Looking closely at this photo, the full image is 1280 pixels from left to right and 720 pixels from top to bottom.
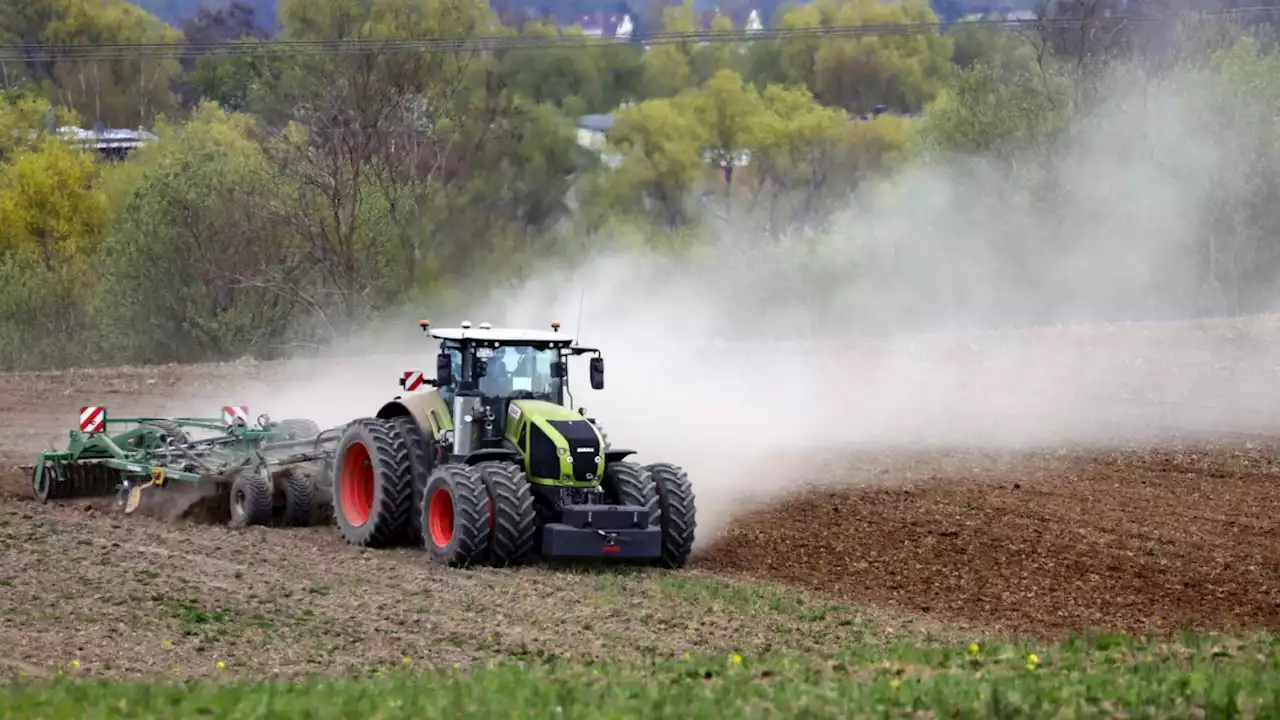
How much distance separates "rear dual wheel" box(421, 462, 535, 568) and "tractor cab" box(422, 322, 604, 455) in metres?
0.87

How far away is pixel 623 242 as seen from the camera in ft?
209

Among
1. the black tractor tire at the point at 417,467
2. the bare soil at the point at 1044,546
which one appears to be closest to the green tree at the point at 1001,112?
the bare soil at the point at 1044,546

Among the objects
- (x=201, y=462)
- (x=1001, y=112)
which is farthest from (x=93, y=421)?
(x=1001, y=112)

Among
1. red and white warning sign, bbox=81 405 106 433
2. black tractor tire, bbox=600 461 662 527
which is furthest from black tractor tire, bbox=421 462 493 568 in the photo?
red and white warning sign, bbox=81 405 106 433

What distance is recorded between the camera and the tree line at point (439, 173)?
50.5 meters

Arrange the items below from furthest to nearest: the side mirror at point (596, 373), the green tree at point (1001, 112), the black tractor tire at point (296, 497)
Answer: the green tree at point (1001, 112) < the black tractor tire at point (296, 497) < the side mirror at point (596, 373)

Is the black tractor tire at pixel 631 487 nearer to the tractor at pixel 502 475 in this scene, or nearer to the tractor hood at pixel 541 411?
the tractor at pixel 502 475

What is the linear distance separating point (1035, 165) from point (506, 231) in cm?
1754

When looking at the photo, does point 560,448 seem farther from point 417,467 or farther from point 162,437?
point 162,437

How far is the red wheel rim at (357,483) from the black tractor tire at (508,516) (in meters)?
2.70

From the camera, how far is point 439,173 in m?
55.8

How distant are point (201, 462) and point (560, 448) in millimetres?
5662

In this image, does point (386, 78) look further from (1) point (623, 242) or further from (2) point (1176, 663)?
(2) point (1176, 663)

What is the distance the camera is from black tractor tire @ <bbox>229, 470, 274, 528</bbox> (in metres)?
20.1
